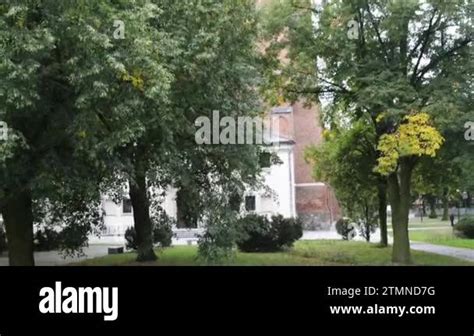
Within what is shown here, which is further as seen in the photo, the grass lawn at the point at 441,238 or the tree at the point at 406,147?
the grass lawn at the point at 441,238

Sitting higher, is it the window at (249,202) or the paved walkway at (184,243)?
the window at (249,202)

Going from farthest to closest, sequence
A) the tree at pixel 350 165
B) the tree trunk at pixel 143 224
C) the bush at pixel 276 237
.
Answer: the bush at pixel 276 237
the tree at pixel 350 165
the tree trunk at pixel 143 224

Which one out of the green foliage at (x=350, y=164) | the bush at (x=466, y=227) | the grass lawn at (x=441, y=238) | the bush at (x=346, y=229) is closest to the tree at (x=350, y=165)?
the green foliage at (x=350, y=164)

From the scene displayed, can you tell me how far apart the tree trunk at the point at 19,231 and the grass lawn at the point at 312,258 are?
4261mm

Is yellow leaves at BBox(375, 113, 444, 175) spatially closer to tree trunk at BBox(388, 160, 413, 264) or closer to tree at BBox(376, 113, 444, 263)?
tree at BBox(376, 113, 444, 263)

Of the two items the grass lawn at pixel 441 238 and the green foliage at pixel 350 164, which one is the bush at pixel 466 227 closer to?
the grass lawn at pixel 441 238

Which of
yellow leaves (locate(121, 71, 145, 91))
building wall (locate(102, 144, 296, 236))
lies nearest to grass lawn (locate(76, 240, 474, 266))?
building wall (locate(102, 144, 296, 236))

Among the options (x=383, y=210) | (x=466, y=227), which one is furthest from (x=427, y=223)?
(x=383, y=210)

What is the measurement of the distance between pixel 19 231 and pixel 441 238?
2308cm

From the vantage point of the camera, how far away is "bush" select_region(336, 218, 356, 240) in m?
31.2

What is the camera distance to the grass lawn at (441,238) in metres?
28.1

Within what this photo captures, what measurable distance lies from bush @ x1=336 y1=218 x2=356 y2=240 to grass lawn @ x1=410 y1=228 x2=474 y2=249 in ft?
10.6
